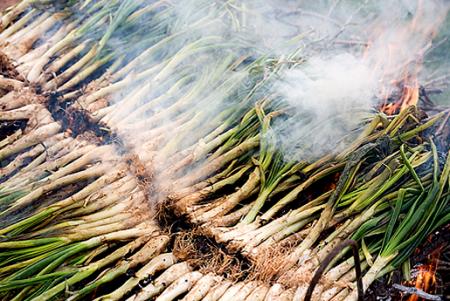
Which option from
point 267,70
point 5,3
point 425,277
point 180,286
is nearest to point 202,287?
point 180,286

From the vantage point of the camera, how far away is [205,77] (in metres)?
3.77

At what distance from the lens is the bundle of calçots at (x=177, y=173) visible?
267 cm

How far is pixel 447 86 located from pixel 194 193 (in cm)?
234

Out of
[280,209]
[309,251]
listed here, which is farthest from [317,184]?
[309,251]

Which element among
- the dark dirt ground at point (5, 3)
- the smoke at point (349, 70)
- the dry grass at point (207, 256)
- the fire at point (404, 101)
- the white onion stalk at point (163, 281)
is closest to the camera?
the white onion stalk at point (163, 281)

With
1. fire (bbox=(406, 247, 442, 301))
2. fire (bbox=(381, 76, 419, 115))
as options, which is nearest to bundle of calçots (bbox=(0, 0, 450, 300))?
fire (bbox=(406, 247, 442, 301))

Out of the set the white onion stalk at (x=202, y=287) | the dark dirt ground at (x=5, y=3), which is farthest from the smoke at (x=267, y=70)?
the dark dirt ground at (x=5, y=3)

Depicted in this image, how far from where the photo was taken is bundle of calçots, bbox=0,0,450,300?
2.67 m

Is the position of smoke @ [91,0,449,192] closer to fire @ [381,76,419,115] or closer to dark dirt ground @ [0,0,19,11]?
fire @ [381,76,419,115]

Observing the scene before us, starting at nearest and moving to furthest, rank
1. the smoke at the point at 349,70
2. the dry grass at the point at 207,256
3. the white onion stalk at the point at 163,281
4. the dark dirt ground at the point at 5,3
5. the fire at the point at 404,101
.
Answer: the white onion stalk at the point at 163,281 → the dry grass at the point at 207,256 → the smoke at the point at 349,70 → the fire at the point at 404,101 → the dark dirt ground at the point at 5,3

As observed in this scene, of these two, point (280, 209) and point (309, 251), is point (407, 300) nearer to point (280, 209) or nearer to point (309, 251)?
point (309, 251)

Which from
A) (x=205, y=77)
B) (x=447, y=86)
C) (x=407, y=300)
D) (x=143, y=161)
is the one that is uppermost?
(x=205, y=77)

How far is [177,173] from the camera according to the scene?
Answer: 3.22 metres

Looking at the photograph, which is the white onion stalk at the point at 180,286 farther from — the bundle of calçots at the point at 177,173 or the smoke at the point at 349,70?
the smoke at the point at 349,70
